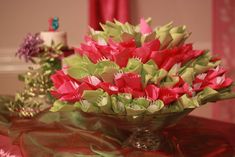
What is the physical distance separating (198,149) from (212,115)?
75 cm

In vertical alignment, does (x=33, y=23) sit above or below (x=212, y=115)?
above

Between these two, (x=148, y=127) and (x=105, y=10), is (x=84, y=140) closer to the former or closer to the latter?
(x=148, y=127)

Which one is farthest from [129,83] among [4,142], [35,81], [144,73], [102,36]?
[35,81]

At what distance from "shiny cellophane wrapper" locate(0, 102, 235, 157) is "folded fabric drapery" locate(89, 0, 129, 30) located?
1025mm

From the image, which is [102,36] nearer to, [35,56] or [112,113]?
[112,113]

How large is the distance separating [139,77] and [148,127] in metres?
0.12

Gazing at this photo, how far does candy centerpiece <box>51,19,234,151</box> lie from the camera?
60cm

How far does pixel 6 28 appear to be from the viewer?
2113mm

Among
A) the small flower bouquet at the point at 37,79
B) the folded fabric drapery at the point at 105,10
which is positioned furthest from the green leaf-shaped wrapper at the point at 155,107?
the folded fabric drapery at the point at 105,10

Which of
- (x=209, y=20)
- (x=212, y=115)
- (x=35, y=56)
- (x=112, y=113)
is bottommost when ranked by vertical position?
(x=212, y=115)

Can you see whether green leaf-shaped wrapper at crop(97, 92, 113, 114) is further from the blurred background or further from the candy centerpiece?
the blurred background

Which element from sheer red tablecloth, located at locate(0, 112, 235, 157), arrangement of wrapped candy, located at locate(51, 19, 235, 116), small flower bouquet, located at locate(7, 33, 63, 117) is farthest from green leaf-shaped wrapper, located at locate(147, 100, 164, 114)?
small flower bouquet, located at locate(7, 33, 63, 117)

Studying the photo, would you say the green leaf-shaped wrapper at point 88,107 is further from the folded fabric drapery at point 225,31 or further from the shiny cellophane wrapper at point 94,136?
the folded fabric drapery at point 225,31

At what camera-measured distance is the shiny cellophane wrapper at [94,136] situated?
70 cm
